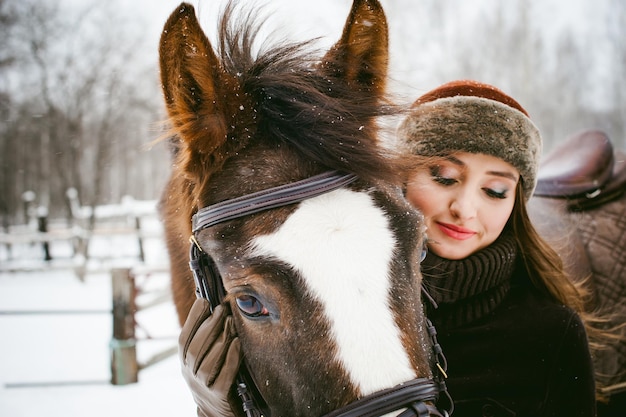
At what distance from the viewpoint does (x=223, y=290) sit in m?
1.61

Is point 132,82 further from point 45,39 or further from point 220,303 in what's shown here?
point 220,303

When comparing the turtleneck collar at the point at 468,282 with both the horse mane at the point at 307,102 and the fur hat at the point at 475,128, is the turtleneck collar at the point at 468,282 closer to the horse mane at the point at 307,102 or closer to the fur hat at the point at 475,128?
the fur hat at the point at 475,128

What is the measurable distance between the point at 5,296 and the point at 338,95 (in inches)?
463

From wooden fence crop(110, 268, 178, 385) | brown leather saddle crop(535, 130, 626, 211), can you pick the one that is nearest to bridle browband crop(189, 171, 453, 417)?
brown leather saddle crop(535, 130, 626, 211)

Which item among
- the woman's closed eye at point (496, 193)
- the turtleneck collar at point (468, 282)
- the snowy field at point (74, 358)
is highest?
the woman's closed eye at point (496, 193)

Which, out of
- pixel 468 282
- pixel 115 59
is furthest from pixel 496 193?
pixel 115 59

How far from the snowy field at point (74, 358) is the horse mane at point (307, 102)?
6.93 ft

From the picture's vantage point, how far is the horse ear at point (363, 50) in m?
1.84

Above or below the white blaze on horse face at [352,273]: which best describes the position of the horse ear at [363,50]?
above

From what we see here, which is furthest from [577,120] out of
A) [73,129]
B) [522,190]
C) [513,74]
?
[522,190]

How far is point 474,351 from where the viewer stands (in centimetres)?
206

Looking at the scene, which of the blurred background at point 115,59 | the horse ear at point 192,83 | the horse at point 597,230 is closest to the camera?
the horse ear at point 192,83

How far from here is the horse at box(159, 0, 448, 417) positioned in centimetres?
126

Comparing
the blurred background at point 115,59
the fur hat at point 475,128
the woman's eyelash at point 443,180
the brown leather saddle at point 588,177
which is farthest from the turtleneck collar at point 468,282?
the blurred background at point 115,59
